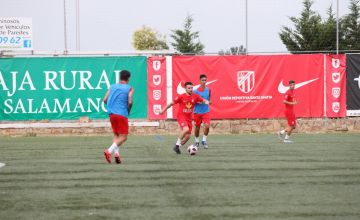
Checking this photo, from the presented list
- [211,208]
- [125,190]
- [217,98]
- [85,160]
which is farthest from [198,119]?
[211,208]

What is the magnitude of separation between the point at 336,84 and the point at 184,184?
48.5 ft

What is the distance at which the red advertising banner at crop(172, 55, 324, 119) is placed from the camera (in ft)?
71.9

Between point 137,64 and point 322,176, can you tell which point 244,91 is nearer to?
point 137,64

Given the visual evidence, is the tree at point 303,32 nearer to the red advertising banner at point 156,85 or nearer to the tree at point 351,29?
the tree at point 351,29

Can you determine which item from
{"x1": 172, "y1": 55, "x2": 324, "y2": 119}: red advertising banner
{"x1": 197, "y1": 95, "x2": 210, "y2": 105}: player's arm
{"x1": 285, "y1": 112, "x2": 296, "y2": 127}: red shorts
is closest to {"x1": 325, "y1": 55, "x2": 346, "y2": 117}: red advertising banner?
{"x1": 172, "y1": 55, "x2": 324, "y2": 119}: red advertising banner

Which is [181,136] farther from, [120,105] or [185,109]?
[120,105]

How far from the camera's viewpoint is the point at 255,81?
22172 mm

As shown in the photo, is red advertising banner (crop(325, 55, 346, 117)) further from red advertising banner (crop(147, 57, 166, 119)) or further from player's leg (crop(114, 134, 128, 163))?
player's leg (crop(114, 134, 128, 163))

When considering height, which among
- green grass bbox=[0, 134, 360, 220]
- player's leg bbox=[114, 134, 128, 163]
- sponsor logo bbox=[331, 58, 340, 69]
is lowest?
green grass bbox=[0, 134, 360, 220]

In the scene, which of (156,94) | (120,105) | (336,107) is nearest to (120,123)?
(120,105)

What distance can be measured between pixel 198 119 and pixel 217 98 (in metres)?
6.10

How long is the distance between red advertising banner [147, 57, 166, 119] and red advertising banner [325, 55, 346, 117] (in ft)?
19.9

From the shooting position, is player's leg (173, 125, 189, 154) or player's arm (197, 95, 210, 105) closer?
player's leg (173, 125, 189, 154)

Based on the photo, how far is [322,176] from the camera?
973cm
